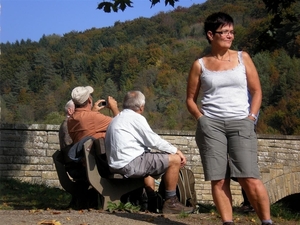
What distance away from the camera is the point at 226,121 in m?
4.97

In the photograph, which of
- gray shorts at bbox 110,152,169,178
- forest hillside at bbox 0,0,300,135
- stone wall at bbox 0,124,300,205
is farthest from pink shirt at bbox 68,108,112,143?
forest hillside at bbox 0,0,300,135

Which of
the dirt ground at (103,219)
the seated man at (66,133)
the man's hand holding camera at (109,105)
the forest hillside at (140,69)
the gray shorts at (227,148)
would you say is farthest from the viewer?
the forest hillside at (140,69)

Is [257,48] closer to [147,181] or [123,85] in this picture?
[147,181]

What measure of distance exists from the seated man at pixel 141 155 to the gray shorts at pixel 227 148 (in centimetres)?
137

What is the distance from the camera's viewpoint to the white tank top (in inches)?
196

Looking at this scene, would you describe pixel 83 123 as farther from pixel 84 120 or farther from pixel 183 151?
pixel 183 151

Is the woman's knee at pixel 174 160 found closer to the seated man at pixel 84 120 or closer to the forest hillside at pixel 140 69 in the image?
the seated man at pixel 84 120

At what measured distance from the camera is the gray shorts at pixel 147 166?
6293mm

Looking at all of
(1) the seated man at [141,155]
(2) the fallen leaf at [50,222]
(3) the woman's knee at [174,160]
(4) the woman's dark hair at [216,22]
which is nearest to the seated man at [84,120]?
(1) the seated man at [141,155]

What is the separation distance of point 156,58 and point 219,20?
60.2 metres

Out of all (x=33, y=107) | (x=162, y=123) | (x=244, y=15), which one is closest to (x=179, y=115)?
(x=162, y=123)

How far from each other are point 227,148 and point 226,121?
0.66 ft

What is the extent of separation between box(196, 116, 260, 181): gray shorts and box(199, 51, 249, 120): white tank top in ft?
0.19

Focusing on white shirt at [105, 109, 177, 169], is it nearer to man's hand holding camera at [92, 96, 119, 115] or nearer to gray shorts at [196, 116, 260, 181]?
man's hand holding camera at [92, 96, 119, 115]
